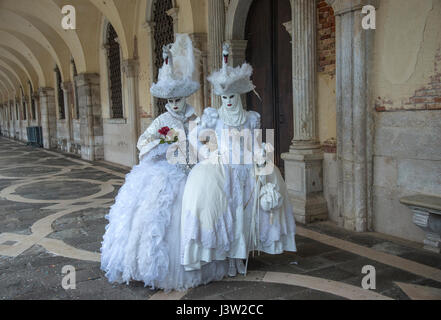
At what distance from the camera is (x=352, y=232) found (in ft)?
16.0

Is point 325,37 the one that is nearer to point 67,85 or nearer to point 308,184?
point 308,184

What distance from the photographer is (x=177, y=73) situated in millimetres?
3828

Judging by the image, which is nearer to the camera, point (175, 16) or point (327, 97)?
point (327, 97)

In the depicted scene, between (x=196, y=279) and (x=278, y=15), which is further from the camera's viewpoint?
(x=278, y=15)

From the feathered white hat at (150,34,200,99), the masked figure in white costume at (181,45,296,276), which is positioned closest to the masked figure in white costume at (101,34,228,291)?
the feathered white hat at (150,34,200,99)

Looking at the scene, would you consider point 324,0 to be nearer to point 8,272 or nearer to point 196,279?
point 196,279

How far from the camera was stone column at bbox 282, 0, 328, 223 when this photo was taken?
→ 17.4ft

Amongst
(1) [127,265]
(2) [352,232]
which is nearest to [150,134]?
(1) [127,265]

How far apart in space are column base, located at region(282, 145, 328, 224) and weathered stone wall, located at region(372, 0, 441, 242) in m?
0.73

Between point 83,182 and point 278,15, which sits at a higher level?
point 278,15

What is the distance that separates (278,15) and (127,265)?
14.6ft

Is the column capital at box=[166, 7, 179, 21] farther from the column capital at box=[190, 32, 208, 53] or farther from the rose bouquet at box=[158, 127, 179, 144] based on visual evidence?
the rose bouquet at box=[158, 127, 179, 144]

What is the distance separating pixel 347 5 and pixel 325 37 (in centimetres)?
59

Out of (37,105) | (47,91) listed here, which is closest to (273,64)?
(47,91)
